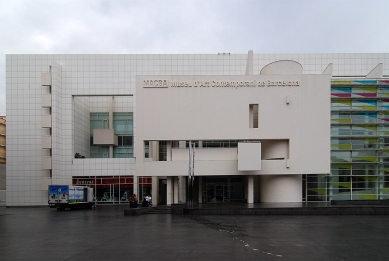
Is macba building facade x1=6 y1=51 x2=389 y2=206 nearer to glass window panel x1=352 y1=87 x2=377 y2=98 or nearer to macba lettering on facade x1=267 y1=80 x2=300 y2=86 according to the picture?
macba lettering on facade x1=267 y1=80 x2=300 y2=86

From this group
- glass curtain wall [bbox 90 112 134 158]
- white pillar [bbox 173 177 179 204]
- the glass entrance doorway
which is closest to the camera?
white pillar [bbox 173 177 179 204]

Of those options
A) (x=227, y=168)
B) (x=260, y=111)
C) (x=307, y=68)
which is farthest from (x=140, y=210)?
(x=307, y=68)

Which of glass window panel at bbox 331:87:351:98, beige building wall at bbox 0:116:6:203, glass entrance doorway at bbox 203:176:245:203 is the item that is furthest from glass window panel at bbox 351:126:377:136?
beige building wall at bbox 0:116:6:203

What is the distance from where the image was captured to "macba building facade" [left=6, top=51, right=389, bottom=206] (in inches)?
1171

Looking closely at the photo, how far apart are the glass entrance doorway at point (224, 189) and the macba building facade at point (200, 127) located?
101 millimetres

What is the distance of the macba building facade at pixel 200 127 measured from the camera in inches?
1171

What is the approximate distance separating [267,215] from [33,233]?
13.8 m

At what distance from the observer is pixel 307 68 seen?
40.8 metres

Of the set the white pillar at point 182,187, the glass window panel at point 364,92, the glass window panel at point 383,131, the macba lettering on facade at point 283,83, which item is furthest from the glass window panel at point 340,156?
the white pillar at point 182,187

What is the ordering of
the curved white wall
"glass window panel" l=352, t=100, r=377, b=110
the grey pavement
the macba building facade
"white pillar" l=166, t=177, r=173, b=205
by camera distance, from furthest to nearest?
1. "glass window panel" l=352, t=100, r=377, b=110
2. "white pillar" l=166, t=177, r=173, b=205
3. the curved white wall
4. the macba building facade
5. the grey pavement

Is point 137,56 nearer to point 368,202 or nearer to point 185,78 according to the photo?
point 185,78

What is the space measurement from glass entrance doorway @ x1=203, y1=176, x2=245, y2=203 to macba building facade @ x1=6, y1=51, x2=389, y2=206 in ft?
0.33

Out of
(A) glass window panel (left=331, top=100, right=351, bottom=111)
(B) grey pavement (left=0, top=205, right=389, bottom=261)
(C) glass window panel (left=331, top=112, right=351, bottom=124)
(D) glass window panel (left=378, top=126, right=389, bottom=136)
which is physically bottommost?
(B) grey pavement (left=0, top=205, right=389, bottom=261)

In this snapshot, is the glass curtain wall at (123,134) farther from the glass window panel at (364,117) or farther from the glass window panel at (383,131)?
the glass window panel at (383,131)
